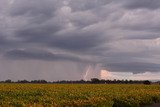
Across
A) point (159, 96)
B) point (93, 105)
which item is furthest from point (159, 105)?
point (93, 105)

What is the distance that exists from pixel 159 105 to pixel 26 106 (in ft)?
58.9

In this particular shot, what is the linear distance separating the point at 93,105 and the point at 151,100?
13236 mm

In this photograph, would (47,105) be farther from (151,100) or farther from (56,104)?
(151,100)

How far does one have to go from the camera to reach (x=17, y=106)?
26438 millimetres

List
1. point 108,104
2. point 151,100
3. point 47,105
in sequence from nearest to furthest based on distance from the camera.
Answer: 1. point 47,105
2. point 108,104
3. point 151,100

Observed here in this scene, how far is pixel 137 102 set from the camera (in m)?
37.8

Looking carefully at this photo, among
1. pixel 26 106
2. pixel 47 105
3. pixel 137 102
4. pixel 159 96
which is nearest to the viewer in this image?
pixel 26 106

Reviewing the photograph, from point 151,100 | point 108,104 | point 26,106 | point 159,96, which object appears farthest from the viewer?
point 159,96

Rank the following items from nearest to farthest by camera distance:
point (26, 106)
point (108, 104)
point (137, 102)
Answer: point (26, 106) < point (108, 104) < point (137, 102)

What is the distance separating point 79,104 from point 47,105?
3036 mm

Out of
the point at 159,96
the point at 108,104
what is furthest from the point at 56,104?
the point at 159,96

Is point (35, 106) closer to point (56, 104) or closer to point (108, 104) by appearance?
point (56, 104)

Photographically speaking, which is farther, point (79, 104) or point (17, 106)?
point (79, 104)

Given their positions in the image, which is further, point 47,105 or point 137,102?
point 137,102
